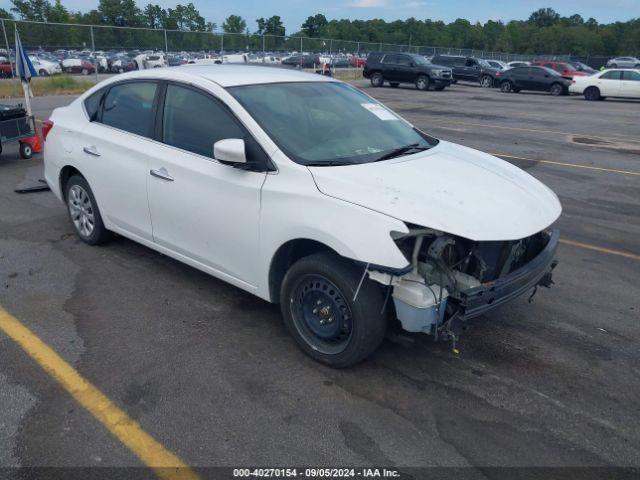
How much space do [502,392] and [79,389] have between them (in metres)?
2.57

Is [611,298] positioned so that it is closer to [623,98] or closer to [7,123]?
[7,123]

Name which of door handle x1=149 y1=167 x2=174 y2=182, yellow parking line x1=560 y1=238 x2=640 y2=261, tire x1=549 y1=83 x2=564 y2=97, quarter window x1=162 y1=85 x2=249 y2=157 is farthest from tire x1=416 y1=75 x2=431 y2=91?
door handle x1=149 y1=167 x2=174 y2=182

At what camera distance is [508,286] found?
3291 mm

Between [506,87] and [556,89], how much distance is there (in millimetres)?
2655

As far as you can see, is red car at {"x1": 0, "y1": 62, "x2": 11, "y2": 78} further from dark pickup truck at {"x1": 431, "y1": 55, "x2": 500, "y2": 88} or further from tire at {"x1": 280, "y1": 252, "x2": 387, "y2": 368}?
dark pickup truck at {"x1": 431, "y1": 55, "x2": 500, "y2": 88}

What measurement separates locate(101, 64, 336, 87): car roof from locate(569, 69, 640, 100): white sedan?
25.5 meters

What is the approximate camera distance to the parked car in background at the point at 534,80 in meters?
28.8

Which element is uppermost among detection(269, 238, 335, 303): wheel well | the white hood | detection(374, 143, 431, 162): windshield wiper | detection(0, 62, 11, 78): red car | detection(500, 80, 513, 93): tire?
detection(374, 143, 431, 162): windshield wiper

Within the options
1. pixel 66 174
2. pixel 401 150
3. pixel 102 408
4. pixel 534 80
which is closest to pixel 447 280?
pixel 401 150

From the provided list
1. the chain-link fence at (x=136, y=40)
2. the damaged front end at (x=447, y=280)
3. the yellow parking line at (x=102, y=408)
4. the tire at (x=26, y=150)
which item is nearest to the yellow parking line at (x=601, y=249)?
the damaged front end at (x=447, y=280)

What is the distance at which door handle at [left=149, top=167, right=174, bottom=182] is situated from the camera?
4141 mm

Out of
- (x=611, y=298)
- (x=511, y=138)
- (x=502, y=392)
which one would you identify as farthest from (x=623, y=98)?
(x=502, y=392)

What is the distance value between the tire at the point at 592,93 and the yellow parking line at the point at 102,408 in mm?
28067

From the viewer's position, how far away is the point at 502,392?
3.32 m
